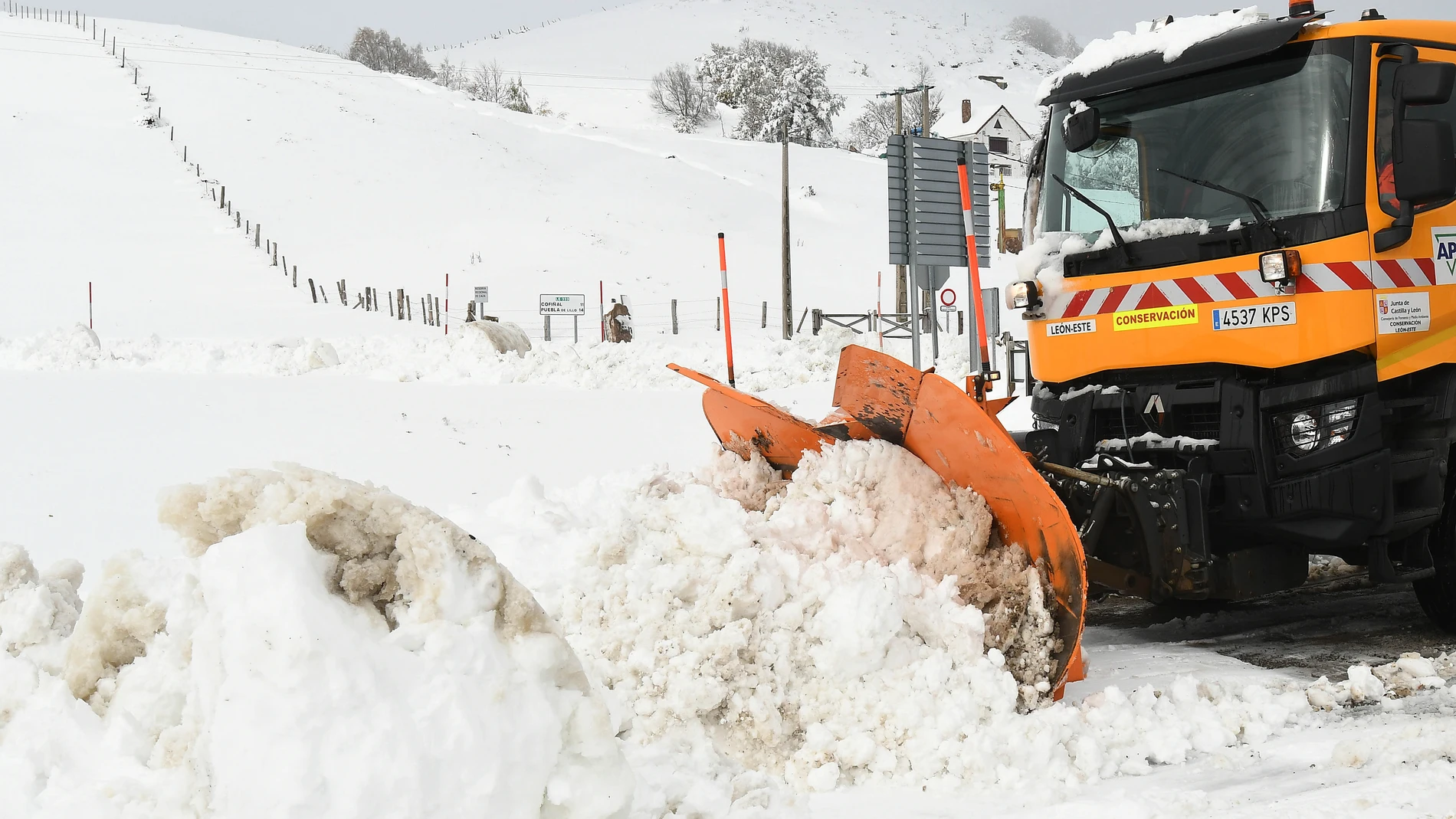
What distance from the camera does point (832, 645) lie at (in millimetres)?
3391

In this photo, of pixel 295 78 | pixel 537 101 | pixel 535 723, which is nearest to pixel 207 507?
pixel 535 723

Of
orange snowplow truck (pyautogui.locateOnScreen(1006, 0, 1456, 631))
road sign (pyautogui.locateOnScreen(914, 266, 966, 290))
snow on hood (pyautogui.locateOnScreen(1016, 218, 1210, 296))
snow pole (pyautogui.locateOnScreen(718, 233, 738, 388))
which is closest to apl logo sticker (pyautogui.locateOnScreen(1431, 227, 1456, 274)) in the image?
orange snowplow truck (pyautogui.locateOnScreen(1006, 0, 1456, 631))

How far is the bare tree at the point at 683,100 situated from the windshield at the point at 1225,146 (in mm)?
67719

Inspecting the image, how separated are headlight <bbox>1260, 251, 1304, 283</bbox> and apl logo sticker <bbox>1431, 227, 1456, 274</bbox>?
2.14 ft

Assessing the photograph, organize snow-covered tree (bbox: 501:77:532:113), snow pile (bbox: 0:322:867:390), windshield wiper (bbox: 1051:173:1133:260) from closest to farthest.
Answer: windshield wiper (bbox: 1051:173:1133:260), snow pile (bbox: 0:322:867:390), snow-covered tree (bbox: 501:77:532:113)

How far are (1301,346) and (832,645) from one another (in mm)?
2230

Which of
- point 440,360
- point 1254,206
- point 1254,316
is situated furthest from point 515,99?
point 1254,316

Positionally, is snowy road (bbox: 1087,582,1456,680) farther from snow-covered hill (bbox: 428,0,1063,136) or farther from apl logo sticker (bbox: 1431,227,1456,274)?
snow-covered hill (bbox: 428,0,1063,136)

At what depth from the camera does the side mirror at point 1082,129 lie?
4.70 meters

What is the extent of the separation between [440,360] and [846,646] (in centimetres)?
1000

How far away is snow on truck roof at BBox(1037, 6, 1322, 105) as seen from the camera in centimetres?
415

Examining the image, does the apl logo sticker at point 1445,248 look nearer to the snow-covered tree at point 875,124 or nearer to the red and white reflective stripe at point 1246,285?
the red and white reflective stripe at point 1246,285

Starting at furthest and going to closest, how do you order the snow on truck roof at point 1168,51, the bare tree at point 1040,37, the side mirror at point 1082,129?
the bare tree at point 1040,37 < the side mirror at point 1082,129 < the snow on truck roof at point 1168,51

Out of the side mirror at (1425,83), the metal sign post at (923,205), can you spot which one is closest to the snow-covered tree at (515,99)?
the metal sign post at (923,205)
